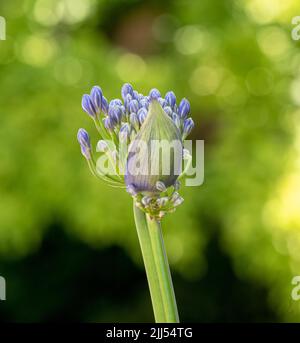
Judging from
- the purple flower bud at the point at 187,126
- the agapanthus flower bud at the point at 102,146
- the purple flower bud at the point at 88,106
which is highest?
the purple flower bud at the point at 88,106

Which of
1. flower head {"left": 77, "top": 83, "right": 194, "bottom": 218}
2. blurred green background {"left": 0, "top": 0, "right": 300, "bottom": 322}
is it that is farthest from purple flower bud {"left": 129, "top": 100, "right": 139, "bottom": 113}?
blurred green background {"left": 0, "top": 0, "right": 300, "bottom": 322}

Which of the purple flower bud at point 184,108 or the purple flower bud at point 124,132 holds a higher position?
the purple flower bud at point 184,108

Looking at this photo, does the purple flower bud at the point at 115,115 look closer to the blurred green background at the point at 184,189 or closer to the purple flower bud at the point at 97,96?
the purple flower bud at the point at 97,96

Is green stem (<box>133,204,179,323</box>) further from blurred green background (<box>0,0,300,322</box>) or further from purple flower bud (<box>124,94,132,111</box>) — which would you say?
blurred green background (<box>0,0,300,322</box>)

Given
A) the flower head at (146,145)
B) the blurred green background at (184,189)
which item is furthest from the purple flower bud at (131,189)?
the blurred green background at (184,189)

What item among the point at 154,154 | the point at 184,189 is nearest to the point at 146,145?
the point at 154,154

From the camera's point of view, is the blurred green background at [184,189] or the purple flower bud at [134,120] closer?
the purple flower bud at [134,120]

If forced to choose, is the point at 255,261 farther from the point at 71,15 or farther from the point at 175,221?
the point at 71,15

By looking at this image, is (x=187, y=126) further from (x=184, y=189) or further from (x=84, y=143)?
(x=184, y=189)
